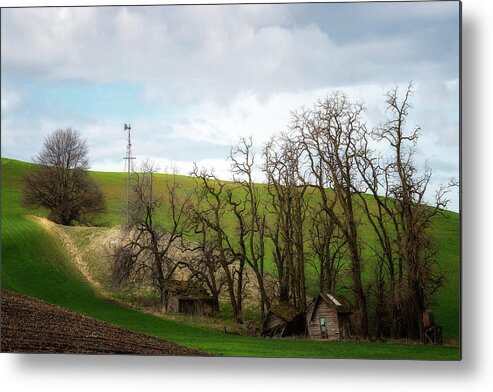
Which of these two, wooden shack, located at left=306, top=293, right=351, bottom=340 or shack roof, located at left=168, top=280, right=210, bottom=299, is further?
shack roof, located at left=168, top=280, right=210, bottom=299

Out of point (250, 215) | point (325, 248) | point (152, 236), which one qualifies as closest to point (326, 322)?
point (325, 248)

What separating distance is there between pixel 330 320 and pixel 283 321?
0.40m

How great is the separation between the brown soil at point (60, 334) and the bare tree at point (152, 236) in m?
0.41

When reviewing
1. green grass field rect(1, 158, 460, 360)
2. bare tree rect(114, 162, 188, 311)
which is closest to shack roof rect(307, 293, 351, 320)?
green grass field rect(1, 158, 460, 360)

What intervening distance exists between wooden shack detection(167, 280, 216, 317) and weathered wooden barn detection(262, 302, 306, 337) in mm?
493

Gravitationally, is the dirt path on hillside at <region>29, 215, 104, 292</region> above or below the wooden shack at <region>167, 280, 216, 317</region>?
above

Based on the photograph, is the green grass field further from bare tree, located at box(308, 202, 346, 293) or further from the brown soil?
bare tree, located at box(308, 202, 346, 293)

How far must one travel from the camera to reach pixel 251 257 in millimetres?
8289

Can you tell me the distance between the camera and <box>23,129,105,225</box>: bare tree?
8406mm

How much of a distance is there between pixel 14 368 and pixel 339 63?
3.84m

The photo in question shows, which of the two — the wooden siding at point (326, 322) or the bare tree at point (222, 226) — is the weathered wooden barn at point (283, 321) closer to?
the wooden siding at point (326, 322)

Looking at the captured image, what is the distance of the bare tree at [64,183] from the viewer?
8406 mm

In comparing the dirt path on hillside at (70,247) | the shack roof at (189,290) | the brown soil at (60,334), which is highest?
the dirt path on hillside at (70,247)

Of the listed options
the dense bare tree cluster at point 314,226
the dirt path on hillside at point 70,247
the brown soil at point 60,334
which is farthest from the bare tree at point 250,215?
the dirt path on hillside at point 70,247
